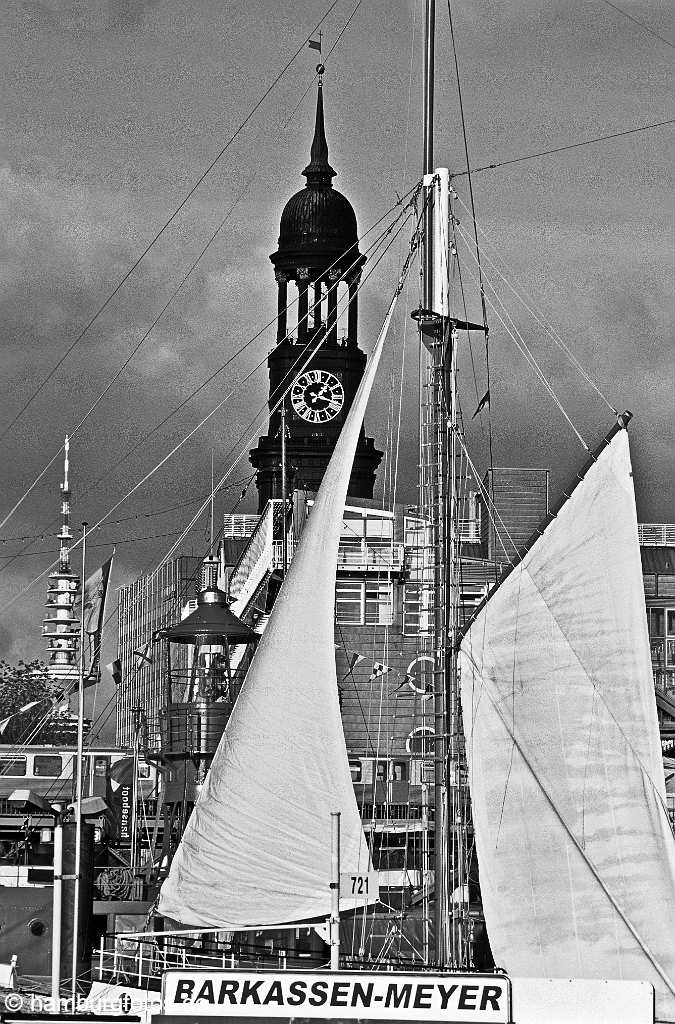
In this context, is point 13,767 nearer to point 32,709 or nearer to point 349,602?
point 349,602

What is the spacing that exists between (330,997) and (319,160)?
211 feet

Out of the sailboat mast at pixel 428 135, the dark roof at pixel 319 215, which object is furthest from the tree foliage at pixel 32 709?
the sailboat mast at pixel 428 135

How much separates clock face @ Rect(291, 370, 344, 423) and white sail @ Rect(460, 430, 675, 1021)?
147 feet

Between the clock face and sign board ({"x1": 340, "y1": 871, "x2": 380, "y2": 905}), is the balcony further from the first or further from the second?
sign board ({"x1": 340, "y1": 871, "x2": 380, "y2": 905})

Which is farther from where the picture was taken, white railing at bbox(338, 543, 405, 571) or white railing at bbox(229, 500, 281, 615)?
white railing at bbox(229, 500, 281, 615)

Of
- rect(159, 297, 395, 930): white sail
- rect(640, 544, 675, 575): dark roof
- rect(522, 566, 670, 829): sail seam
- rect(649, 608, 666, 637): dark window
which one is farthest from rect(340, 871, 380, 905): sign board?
Answer: rect(640, 544, 675, 575): dark roof

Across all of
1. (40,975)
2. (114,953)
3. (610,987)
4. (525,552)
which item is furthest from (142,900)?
(610,987)

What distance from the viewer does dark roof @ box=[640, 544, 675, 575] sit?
283ft

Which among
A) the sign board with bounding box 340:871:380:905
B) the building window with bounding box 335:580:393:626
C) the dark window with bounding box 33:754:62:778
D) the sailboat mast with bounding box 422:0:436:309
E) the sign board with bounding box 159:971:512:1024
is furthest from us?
the dark window with bounding box 33:754:62:778

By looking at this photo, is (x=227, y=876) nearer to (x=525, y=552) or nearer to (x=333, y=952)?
(x=333, y=952)

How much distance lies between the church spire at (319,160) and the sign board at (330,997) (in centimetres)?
6276

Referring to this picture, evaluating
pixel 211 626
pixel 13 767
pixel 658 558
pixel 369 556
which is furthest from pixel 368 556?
pixel 211 626

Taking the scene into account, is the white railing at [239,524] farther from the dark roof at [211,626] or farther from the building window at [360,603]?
the dark roof at [211,626]

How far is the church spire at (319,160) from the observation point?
302 ft
